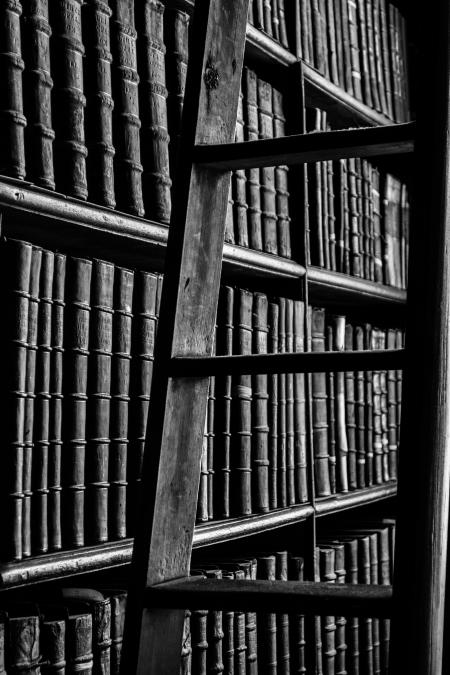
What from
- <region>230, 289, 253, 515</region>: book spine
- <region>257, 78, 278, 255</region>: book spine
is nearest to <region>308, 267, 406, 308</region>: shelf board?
<region>257, 78, 278, 255</region>: book spine

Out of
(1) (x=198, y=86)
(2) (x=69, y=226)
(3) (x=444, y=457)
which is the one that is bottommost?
(3) (x=444, y=457)

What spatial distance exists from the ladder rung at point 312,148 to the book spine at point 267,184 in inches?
23.5

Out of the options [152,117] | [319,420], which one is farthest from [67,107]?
[319,420]

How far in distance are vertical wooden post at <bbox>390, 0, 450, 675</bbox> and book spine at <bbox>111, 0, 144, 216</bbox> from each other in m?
0.52

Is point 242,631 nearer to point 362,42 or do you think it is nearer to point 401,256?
point 401,256

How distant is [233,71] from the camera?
116 centimetres

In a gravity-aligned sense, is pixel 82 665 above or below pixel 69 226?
below

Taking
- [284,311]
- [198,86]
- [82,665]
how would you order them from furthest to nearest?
[284,311] < [82,665] < [198,86]

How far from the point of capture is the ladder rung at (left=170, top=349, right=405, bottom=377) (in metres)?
0.91

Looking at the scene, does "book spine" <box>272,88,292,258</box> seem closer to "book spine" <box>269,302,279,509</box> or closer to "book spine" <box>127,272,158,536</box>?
"book spine" <box>269,302,279,509</box>

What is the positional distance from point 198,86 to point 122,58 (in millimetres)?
307

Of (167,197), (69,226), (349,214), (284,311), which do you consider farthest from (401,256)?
(69,226)

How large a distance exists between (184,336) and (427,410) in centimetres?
30

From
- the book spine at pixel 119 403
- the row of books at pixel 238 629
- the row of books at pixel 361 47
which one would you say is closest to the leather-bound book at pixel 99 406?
the book spine at pixel 119 403
